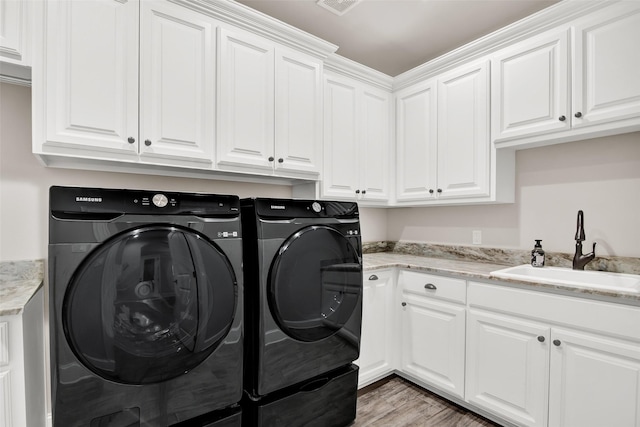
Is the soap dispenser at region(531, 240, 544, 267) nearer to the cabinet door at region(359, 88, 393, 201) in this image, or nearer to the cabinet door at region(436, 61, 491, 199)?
the cabinet door at region(436, 61, 491, 199)

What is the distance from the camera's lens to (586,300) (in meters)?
1.55

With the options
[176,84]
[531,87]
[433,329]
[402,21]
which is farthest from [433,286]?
[176,84]

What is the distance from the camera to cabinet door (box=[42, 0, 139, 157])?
1.37 m

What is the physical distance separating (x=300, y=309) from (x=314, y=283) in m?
0.15

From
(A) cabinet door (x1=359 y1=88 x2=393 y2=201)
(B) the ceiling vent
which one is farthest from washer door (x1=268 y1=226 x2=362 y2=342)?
(B) the ceiling vent

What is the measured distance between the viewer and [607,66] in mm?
1725

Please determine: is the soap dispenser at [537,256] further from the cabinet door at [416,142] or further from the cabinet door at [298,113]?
the cabinet door at [298,113]

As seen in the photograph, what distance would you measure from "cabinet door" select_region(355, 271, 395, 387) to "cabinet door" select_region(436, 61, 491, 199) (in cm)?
85

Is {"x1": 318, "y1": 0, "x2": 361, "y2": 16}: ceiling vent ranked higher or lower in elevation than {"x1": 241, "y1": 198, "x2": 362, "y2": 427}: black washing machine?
higher

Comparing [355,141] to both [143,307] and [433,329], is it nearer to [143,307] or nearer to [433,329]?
[433,329]

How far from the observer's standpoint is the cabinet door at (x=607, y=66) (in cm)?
165

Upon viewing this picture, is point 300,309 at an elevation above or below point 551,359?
above

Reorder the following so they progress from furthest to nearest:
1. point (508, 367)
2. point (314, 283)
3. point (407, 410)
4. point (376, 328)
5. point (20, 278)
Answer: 1. point (376, 328)
2. point (407, 410)
3. point (508, 367)
4. point (314, 283)
5. point (20, 278)

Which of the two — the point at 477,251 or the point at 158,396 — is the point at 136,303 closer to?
the point at 158,396
